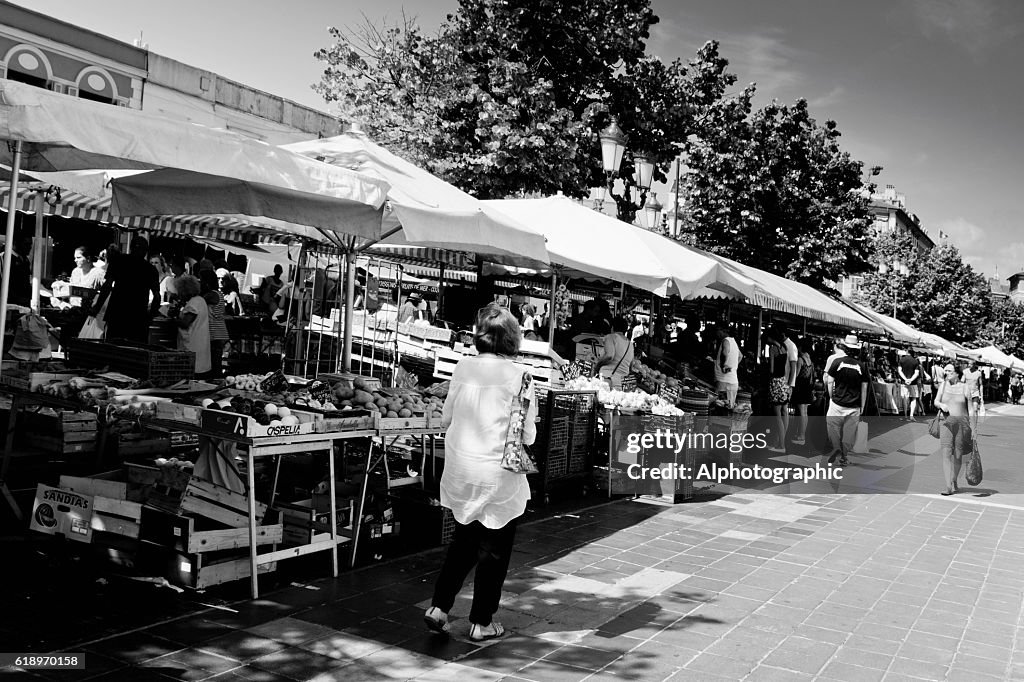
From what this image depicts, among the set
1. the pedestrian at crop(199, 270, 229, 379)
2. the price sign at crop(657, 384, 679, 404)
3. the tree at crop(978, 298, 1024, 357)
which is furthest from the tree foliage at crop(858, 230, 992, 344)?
the pedestrian at crop(199, 270, 229, 379)

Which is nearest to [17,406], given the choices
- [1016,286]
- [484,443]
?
[484,443]

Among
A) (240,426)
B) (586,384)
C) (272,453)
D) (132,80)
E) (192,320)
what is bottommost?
(272,453)

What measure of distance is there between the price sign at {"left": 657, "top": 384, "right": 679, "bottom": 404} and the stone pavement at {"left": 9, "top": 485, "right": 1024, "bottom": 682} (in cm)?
172

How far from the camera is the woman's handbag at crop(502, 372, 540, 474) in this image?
4.29 m

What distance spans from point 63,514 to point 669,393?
657 cm

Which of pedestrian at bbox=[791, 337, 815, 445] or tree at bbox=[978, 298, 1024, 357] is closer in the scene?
pedestrian at bbox=[791, 337, 815, 445]

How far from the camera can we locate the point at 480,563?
436cm

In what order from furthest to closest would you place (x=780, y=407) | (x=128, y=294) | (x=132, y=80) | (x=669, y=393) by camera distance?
(x=132, y=80), (x=780, y=407), (x=669, y=393), (x=128, y=294)

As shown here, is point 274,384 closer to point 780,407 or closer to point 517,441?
point 517,441

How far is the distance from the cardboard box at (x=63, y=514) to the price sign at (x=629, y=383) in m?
6.11

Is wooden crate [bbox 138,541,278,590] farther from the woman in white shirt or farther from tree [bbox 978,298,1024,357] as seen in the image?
tree [bbox 978,298,1024,357]

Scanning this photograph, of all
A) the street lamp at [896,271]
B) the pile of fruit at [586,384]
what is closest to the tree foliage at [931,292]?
the street lamp at [896,271]

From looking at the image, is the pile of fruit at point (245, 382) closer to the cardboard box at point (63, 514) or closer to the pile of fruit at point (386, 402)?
the pile of fruit at point (386, 402)

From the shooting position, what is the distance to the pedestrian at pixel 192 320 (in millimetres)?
8648
